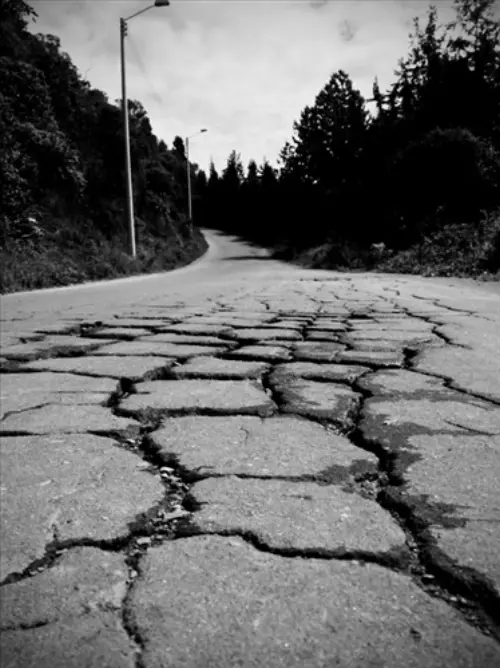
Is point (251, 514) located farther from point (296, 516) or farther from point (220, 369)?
point (220, 369)

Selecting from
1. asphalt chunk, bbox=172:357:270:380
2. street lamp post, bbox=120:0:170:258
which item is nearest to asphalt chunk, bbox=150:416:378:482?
asphalt chunk, bbox=172:357:270:380

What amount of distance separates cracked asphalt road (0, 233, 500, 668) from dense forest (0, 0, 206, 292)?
7006mm

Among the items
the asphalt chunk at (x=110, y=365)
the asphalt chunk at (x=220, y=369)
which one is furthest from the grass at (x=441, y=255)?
the asphalt chunk at (x=110, y=365)

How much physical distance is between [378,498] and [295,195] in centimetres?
3452

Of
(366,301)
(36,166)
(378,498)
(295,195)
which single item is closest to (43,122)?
(36,166)

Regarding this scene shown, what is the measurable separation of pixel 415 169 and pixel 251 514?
2156 cm

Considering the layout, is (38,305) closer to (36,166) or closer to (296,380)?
(296,380)

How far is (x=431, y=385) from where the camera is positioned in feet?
7.31

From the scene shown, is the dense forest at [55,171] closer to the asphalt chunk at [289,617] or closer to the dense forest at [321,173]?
the dense forest at [321,173]

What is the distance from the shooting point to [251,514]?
3.75 ft

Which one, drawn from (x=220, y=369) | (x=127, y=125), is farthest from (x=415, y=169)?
(x=220, y=369)

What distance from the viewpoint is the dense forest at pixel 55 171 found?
10992 mm

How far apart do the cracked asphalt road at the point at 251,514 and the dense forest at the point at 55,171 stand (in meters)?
7.01

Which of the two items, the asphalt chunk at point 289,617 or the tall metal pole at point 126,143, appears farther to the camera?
the tall metal pole at point 126,143
